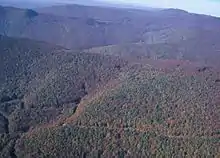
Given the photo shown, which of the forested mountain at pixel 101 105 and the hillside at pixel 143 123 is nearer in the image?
the hillside at pixel 143 123

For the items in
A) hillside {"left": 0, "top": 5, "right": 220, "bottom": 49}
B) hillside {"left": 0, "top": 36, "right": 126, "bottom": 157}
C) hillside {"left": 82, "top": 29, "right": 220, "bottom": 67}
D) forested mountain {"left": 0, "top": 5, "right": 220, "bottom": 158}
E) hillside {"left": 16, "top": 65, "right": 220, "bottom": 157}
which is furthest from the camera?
hillside {"left": 0, "top": 5, "right": 220, "bottom": 49}

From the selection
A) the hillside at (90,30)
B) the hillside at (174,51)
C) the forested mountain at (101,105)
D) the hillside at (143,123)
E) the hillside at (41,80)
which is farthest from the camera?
the hillside at (90,30)

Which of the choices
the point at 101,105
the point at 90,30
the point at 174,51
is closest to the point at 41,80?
the point at 101,105

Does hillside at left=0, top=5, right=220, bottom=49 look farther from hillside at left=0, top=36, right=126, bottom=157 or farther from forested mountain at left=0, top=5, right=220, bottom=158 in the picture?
forested mountain at left=0, top=5, right=220, bottom=158

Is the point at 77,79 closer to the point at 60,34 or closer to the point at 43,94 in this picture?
the point at 43,94

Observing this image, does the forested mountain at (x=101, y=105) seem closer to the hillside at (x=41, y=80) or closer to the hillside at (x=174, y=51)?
the hillside at (x=41, y=80)

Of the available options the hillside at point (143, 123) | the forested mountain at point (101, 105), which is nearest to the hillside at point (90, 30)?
the forested mountain at point (101, 105)

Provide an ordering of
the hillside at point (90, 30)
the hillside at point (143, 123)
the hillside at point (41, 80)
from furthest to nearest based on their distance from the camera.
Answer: the hillside at point (90, 30), the hillside at point (41, 80), the hillside at point (143, 123)

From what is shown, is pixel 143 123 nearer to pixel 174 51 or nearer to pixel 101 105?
pixel 101 105

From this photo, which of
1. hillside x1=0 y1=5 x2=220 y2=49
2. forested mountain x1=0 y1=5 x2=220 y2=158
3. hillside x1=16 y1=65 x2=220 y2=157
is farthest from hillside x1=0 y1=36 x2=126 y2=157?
hillside x1=0 y1=5 x2=220 y2=49
